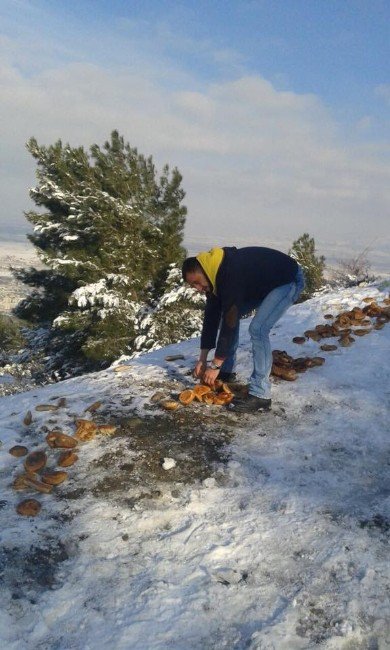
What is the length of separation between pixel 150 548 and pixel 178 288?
13555mm

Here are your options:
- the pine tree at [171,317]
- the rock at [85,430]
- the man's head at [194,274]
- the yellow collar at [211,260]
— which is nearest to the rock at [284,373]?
the man's head at [194,274]

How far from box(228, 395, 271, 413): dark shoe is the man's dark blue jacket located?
505mm

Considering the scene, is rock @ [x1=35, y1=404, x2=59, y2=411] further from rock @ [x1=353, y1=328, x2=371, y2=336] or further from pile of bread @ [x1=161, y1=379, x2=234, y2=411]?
rock @ [x1=353, y1=328, x2=371, y2=336]

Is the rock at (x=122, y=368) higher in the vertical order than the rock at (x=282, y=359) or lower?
lower

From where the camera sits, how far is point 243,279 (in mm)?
4273

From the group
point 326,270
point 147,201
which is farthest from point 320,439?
point 326,270

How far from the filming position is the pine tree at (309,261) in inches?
833

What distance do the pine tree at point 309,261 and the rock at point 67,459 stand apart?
18361mm

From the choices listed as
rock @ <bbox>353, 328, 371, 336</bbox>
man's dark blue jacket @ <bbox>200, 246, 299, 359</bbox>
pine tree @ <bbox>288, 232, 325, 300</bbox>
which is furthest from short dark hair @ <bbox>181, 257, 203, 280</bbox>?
pine tree @ <bbox>288, 232, 325, 300</bbox>

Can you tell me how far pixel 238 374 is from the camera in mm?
5520

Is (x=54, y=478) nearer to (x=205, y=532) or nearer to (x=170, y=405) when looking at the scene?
(x=205, y=532)

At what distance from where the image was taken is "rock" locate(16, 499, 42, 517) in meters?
2.94

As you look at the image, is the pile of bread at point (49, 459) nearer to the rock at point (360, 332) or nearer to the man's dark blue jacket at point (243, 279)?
the man's dark blue jacket at point (243, 279)

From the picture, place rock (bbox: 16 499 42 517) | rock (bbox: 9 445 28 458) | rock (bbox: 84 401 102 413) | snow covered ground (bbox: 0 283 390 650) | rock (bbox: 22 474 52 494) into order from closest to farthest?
1. snow covered ground (bbox: 0 283 390 650)
2. rock (bbox: 16 499 42 517)
3. rock (bbox: 22 474 52 494)
4. rock (bbox: 9 445 28 458)
5. rock (bbox: 84 401 102 413)
